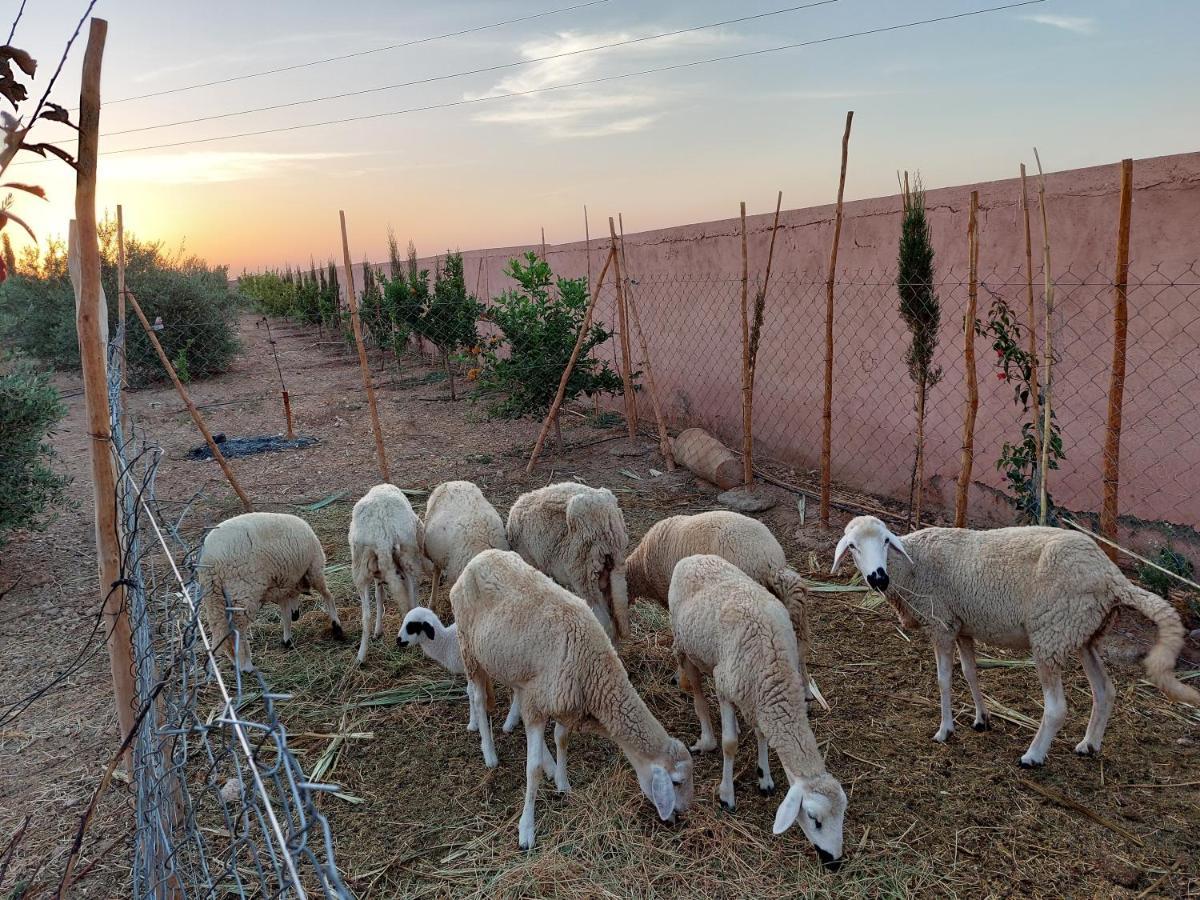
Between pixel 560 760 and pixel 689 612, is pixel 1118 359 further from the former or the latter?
pixel 560 760

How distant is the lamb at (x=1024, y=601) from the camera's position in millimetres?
3852

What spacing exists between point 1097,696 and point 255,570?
5.05 metres

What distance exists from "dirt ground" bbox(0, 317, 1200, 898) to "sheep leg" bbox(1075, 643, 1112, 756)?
0.37 feet

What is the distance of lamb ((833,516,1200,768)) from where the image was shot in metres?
3.85

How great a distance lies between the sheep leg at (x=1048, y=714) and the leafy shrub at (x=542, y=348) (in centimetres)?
698

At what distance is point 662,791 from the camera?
11.9ft

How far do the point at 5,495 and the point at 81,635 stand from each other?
198cm

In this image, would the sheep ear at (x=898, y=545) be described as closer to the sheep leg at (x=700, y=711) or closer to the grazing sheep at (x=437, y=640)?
the sheep leg at (x=700, y=711)

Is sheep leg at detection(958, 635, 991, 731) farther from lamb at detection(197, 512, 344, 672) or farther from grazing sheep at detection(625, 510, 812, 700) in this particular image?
lamb at detection(197, 512, 344, 672)

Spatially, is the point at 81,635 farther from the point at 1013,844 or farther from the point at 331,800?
the point at 1013,844

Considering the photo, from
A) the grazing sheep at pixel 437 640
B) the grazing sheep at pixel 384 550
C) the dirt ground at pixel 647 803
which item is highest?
the grazing sheep at pixel 384 550

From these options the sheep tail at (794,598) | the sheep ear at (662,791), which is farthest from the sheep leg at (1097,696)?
the sheep ear at (662,791)

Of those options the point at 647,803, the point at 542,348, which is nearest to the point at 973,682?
the point at 647,803

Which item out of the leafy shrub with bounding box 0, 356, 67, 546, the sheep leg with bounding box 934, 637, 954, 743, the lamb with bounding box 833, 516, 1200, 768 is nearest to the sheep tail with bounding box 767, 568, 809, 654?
the lamb with bounding box 833, 516, 1200, 768
